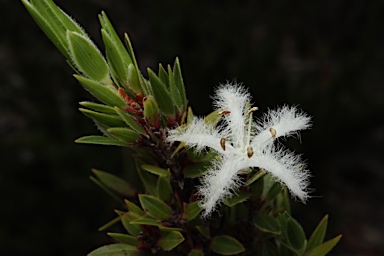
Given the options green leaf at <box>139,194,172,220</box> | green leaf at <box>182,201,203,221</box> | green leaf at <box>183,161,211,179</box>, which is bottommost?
green leaf at <box>139,194,172,220</box>

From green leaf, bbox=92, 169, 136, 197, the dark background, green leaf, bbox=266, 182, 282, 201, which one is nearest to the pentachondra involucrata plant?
green leaf, bbox=266, 182, 282, 201

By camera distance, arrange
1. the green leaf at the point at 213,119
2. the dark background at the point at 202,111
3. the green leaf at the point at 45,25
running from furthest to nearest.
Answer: the dark background at the point at 202,111 < the green leaf at the point at 213,119 < the green leaf at the point at 45,25

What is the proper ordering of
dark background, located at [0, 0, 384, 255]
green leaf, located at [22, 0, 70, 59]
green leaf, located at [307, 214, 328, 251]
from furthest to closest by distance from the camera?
dark background, located at [0, 0, 384, 255], green leaf, located at [307, 214, 328, 251], green leaf, located at [22, 0, 70, 59]

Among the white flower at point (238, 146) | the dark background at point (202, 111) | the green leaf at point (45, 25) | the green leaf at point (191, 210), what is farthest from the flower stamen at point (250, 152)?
the dark background at point (202, 111)

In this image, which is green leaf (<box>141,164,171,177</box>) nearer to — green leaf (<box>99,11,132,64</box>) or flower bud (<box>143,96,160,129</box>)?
flower bud (<box>143,96,160,129</box>)

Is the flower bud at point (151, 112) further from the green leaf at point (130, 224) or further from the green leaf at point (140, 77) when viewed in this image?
the green leaf at point (130, 224)

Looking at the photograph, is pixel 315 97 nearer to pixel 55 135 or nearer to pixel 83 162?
pixel 83 162

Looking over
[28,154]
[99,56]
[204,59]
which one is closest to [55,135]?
[28,154]

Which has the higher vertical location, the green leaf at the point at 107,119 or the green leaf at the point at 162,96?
the green leaf at the point at 162,96

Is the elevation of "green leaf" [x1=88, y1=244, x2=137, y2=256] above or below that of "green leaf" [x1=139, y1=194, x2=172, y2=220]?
below
